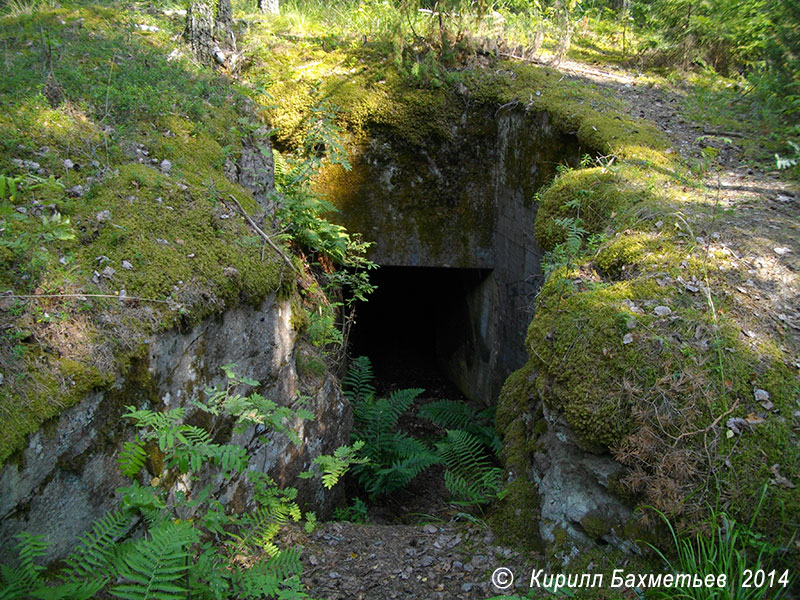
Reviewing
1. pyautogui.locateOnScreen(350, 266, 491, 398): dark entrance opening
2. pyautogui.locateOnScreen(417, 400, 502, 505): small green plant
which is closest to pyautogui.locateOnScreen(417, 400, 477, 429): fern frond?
pyautogui.locateOnScreen(417, 400, 502, 505): small green plant

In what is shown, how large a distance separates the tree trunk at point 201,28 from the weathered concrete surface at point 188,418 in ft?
13.0

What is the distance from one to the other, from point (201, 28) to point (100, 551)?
6079 mm

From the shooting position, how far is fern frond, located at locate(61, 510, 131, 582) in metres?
2.13

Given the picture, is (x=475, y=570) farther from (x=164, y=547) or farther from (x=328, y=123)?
(x=328, y=123)

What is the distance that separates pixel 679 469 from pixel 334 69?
251 inches

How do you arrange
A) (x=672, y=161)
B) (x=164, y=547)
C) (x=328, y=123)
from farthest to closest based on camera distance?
(x=328, y=123)
(x=672, y=161)
(x=164, y=547)

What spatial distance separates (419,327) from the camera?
33.9ft

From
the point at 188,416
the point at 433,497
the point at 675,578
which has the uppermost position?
the point at 188,416

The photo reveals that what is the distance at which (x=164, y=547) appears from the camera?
2.00m

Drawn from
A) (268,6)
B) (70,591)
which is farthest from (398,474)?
(268,6)

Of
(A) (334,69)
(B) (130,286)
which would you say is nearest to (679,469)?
(B) (130,286)

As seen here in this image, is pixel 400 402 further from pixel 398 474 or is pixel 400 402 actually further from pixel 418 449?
pixel 398 474

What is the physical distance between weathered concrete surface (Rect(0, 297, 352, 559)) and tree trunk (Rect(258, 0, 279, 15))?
19.6 feet

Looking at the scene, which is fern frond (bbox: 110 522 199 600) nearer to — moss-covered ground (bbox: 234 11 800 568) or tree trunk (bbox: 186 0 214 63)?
moss-covered ground (bbox: 234 11 800 568)
